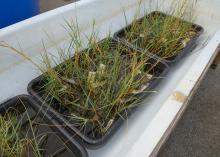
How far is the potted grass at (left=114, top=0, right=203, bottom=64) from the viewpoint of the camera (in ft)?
3.42

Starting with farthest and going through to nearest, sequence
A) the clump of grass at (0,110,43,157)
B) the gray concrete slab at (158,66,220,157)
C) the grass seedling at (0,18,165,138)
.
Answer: the gray concrete slab at (158,66,220,157) < the grass seedling at (0,18,165,138) < the clump of grass at (0,110,43,157)

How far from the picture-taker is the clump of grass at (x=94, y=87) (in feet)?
2.56

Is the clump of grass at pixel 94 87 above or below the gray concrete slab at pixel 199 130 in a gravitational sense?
above

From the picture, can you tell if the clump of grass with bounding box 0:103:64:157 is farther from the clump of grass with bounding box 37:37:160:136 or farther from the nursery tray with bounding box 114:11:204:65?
the nursery tray with bounding box 114:11:204:65

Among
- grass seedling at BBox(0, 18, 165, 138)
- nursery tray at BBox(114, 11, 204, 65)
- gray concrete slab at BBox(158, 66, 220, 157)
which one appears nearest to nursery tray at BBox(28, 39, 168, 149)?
grass seedling at BBox(0, 18, 165, 138)

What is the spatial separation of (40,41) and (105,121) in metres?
0.39

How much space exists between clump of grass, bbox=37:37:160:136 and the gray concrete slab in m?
0.41

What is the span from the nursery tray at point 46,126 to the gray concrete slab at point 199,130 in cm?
52

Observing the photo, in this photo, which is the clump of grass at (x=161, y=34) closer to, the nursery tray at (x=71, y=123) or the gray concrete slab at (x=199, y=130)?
the nursery tray at (x=71, y=123)

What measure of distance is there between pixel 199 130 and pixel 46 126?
0.77 metres

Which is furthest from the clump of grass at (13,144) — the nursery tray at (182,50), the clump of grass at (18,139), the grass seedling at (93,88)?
the nursery tray at (182,50)

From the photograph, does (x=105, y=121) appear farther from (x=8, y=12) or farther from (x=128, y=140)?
(x=8, y=12)

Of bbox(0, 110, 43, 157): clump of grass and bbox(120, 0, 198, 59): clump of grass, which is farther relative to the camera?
bbox(120, 0, 198, 59): clump of grass

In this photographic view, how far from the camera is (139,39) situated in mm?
1090
